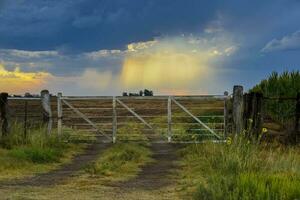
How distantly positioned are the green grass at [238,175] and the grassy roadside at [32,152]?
4.03 m

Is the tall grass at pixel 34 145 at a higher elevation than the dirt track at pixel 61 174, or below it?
higher

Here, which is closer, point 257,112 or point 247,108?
point 257,112

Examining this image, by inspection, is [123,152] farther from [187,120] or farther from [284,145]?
[187,120]

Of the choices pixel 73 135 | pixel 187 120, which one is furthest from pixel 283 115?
pixel 73 135

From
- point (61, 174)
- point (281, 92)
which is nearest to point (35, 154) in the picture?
point (61, 174)

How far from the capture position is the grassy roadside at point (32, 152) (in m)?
15.4

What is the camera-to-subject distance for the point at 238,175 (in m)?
11.1

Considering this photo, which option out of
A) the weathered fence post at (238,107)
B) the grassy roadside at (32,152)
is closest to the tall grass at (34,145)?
the grassy roadside at (32,152)

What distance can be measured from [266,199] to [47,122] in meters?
15.1

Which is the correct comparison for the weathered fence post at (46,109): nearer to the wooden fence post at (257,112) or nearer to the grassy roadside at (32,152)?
the grassy roadside at (32,152)

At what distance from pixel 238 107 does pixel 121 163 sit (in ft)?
23.5

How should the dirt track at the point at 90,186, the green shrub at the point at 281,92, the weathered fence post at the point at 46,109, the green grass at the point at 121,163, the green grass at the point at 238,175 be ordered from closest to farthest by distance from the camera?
the green grass at the point at 238,175 → the dirt track at the point at 90,186 → the green grass at the point at 121,163 → the weathered fence post at the point at 46,109 → the green shrub at the point at 281,92

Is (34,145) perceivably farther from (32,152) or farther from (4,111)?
(4,111)

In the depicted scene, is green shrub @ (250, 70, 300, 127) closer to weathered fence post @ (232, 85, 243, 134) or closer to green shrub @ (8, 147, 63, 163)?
weathered fence post @ (232, 85, 243, 134)
